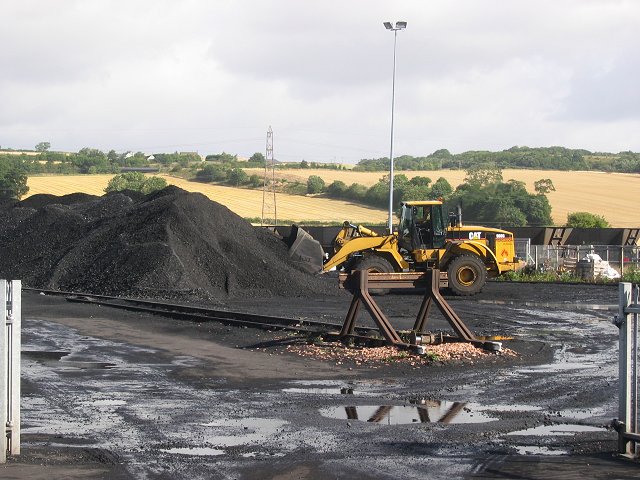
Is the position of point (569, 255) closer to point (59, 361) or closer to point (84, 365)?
point (59, 361)

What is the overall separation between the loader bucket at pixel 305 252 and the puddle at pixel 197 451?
25.8 meters

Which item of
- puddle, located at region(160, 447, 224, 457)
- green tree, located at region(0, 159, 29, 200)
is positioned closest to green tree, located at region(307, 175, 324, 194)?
green tree, located at region(0, 159, 29, 200)

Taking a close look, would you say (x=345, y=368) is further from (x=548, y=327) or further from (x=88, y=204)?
(x=88, y=204)

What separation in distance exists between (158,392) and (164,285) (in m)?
17.2

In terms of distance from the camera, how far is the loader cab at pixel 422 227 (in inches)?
1234

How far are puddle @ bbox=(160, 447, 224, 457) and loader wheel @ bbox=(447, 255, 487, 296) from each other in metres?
22.6

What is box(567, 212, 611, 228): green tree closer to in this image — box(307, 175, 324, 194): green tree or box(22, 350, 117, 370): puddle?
box(307, 175, 324, 194): green tree

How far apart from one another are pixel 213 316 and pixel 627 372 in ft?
50.3

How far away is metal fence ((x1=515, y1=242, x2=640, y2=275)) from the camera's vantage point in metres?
42.2

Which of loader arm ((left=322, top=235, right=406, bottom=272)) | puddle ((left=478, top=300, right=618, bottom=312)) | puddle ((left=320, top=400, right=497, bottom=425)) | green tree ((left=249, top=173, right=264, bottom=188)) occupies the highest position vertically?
green tree ((left=249, top=173, right=264, bottom=188))

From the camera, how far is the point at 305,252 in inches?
1442

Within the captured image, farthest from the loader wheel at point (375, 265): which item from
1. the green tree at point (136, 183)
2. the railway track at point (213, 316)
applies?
the green tree at point (136, 183)

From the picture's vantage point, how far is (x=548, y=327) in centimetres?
2319

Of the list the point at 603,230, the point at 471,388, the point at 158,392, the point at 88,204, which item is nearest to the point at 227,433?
the point at 158,392
